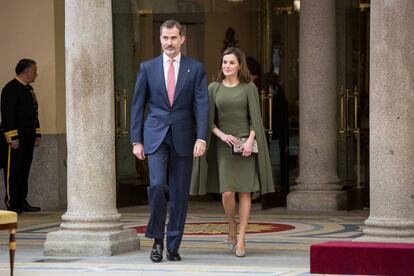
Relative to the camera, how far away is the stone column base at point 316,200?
56.2 feet

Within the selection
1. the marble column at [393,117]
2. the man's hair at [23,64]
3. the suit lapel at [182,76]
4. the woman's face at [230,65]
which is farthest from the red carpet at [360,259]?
the man's hair at [23,64]

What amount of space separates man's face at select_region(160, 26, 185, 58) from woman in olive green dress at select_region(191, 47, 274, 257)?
21.5 inches

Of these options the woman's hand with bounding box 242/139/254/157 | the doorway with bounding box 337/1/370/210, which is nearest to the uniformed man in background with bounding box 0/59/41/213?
the doorway with bounding box 337/1/370/210

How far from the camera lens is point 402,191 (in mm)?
11109

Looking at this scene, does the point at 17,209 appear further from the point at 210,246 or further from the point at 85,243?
the point at 85,243

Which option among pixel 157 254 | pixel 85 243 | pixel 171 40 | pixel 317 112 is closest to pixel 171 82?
pixel 171 40

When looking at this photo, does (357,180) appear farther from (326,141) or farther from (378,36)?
(378,36)

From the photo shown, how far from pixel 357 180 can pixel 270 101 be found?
5.06 ft

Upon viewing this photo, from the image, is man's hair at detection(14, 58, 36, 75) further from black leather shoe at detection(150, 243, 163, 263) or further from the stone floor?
black leather shoe at detection(150, 243, 163, 263)

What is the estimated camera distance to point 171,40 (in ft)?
37.9

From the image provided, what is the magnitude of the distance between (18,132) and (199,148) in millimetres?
6316

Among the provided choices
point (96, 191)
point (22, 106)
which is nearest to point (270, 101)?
point (22, 106)

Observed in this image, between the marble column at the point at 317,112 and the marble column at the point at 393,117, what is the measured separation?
5965mm

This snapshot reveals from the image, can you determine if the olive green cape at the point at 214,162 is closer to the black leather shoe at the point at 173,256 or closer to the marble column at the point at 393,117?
the black leather shoe at the point at 173,256
